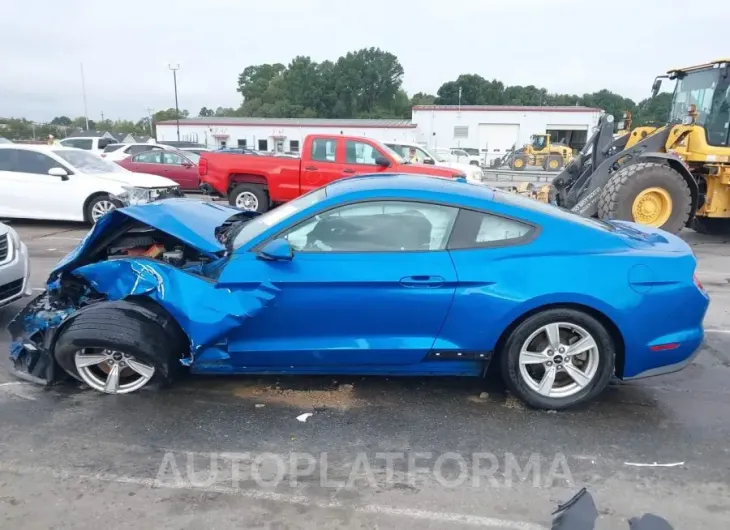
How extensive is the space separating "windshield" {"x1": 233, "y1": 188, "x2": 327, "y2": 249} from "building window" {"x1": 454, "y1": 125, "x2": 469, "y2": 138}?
50.2 m

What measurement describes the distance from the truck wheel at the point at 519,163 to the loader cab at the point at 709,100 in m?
21.5

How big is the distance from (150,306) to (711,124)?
32.5 feet

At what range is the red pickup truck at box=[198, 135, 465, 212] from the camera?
11828 millimetres

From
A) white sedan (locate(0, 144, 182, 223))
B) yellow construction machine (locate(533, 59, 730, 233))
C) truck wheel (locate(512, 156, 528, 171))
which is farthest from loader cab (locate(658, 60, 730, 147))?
truck wheel (locate(512, 156, 528, 171))

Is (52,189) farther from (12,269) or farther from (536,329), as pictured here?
(536,329)

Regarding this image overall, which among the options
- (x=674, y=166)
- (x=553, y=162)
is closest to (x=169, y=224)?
(x=674, y=166)

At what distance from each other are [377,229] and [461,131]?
50987mm

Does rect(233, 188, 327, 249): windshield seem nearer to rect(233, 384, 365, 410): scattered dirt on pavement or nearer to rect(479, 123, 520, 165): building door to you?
rect(233, 384, 365, 410): scattered dirt on pavement

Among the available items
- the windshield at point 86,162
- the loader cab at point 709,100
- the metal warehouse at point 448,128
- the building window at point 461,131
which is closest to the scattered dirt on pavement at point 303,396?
the windshield at point 86,162

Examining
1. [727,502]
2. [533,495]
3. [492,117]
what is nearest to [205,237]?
[533,495]

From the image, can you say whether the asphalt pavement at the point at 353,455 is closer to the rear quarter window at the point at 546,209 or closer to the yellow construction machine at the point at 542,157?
the rear quarter window at the point at 546,209

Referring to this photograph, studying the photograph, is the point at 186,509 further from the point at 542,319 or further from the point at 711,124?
the point at 711,124

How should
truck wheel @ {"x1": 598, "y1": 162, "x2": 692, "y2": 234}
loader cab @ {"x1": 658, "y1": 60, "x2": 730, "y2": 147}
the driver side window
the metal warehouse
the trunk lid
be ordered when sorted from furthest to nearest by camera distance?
1. the metal warehouse
2. loader cab @ {"x1": 658, "y1": 60, "x2": 730, "y2": 147}
3. truck wheel @ {"x1": 598, "y1": 162, "x2": 692, "y2": 234}
4. the trunk lid
5. the driver side window

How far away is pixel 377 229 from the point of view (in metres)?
3.71
